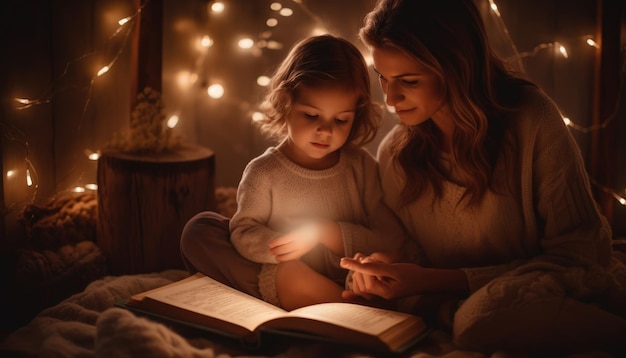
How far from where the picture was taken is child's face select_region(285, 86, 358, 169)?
1.69 metres

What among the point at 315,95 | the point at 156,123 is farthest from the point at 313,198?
the point at 156,123

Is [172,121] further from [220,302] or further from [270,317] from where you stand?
[270,317]

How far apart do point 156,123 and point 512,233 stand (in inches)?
48.9

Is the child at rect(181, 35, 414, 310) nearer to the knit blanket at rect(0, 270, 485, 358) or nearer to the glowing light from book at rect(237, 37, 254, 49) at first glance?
the knit blanket at rect(0, 270, 485, 358)

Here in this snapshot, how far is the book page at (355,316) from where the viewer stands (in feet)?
4.63

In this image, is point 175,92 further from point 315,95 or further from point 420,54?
point 420,54

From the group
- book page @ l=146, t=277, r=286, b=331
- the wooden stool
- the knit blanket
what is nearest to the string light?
the wooden stool

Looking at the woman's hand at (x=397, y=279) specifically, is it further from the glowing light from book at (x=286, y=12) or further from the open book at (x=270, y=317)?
the glowing light from book at (x=286, y=12)

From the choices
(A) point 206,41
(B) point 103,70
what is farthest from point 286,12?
(B) point 103,70

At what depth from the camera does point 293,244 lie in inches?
66.7

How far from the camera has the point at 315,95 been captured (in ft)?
5.53

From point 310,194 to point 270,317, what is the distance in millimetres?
418

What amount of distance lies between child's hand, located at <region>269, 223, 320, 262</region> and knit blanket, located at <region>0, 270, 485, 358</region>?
9.6 inches

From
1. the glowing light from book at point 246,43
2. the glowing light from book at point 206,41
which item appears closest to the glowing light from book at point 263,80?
the glowing light from book at point 246,43
